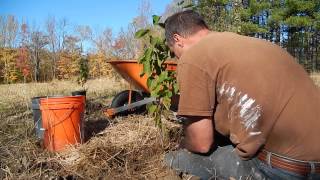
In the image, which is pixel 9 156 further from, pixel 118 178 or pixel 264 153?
pixel 264 153

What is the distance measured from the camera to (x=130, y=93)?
6645 mm

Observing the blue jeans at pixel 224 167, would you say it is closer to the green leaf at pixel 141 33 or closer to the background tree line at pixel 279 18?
the green leaf at pixel 141 33

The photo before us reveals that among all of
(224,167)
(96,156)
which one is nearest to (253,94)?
(224,167)

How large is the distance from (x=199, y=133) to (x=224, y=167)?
1.13 feet

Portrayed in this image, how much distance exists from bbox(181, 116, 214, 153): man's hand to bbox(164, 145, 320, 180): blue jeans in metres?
0.13

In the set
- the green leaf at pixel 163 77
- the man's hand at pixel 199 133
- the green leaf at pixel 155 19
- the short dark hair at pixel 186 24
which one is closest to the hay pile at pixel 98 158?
the green leaf at pixel 163 77

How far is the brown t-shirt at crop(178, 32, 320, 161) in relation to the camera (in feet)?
7.41

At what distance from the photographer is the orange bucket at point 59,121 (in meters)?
4.33

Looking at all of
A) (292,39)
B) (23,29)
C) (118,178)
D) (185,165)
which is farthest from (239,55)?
(23,29)

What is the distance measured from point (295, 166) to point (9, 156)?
2.50m

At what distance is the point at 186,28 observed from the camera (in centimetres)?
252

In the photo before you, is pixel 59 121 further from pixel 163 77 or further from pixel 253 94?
pixel 253 94

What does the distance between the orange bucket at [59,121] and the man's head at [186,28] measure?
211 cm

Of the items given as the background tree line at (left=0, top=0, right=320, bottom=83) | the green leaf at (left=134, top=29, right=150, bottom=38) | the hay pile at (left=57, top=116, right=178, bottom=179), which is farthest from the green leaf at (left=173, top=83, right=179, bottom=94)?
the background tree line at (left=0, top=0, right=320, bottom=83)
